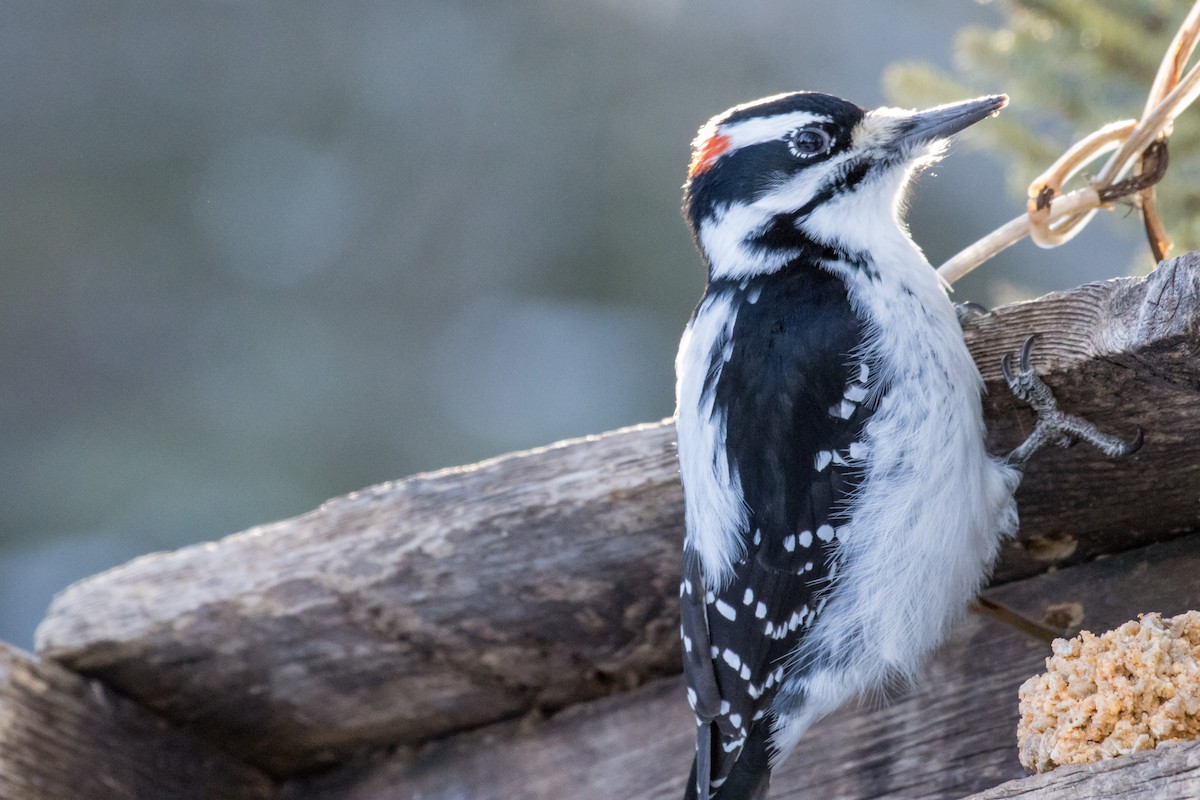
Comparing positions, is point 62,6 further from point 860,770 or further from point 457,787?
point 860,770

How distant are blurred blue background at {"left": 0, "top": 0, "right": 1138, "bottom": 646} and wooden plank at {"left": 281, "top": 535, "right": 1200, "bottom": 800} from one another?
317 centimetres

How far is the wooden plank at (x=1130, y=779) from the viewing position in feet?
3.60

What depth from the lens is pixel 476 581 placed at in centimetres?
183

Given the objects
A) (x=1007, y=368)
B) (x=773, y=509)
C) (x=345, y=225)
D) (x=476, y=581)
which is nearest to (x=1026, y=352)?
(x=1007, y=368)

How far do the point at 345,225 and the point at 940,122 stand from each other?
166 inches

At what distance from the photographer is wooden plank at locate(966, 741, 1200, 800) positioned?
1.10m

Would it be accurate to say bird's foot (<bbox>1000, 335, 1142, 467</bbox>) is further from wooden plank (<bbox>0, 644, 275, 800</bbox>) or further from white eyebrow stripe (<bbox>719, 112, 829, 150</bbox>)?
wooden plank (<bbox>0, 644, 275, 800</bbox>)

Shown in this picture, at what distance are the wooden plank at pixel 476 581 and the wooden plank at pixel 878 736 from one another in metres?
0.04

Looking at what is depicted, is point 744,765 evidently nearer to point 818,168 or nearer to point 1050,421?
point 1050,421

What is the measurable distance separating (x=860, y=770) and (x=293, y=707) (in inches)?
36.5

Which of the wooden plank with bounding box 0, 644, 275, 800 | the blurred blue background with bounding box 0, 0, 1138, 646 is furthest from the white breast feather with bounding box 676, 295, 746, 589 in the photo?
the blurred blue background with bounding box 0, 0, 1138, 646

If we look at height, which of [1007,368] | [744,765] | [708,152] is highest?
[708,152]

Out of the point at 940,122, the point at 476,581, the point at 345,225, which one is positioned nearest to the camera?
the point at 940,122

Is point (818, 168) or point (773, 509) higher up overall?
point (818, 168)
